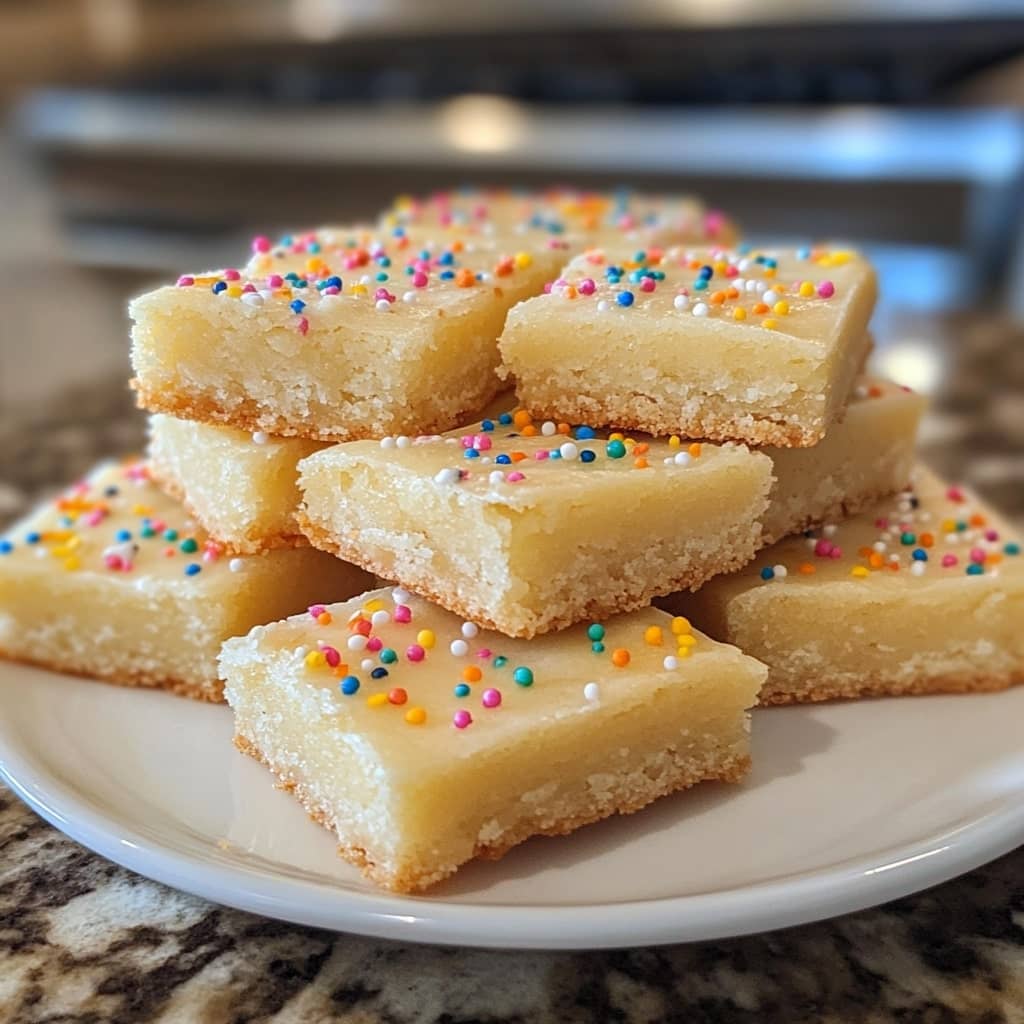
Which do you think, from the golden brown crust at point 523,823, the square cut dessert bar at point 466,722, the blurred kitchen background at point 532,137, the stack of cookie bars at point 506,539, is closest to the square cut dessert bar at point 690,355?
the stack of cookie bars at point 506,539

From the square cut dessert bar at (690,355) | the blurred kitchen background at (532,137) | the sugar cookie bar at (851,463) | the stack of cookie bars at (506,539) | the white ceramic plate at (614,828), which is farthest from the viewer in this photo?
the blurred kitchen background at (532,137)

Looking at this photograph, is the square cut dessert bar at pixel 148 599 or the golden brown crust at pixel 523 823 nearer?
the golden brown crust at pixel 523 823

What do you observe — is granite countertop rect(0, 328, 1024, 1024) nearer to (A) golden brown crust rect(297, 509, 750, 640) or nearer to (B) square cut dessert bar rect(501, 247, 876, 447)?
(A) golden brown crust rect(297, 509, 750, 640)

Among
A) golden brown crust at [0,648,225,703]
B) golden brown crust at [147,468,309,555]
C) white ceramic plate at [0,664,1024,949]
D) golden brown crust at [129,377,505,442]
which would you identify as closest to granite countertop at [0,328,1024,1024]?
white ceramic plate at [0,664,1024,949]

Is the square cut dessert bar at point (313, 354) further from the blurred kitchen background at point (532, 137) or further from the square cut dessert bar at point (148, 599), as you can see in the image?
the blurred kitchen background at point (532, 137)

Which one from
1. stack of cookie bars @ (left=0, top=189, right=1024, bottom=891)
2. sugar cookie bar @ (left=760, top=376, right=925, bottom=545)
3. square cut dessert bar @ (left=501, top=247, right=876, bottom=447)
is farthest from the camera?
sugar cookie bar @ (left=760, top=376, right=925, bottom=545)

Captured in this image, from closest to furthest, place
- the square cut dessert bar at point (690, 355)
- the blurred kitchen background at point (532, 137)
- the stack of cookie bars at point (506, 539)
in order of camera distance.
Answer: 1. the stack of cookie bars at point (506, 539)
2. the square cut dessert bar at point (690, 355)
3. the blurred kitchen background at point (532, 137)

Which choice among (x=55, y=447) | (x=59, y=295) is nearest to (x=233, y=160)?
(x=59, y=295)

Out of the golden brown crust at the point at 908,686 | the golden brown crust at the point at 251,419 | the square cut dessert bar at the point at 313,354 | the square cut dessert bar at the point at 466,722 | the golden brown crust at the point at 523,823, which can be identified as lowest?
the golden brown crust at the point at 908,686
